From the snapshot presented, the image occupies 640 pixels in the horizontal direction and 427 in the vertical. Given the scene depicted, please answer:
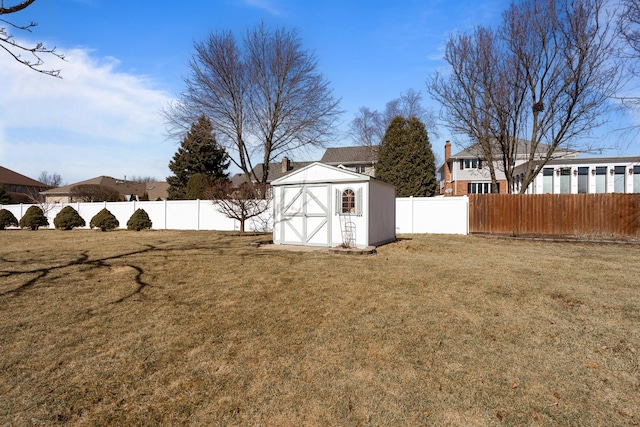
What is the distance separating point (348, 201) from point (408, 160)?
13.7 m

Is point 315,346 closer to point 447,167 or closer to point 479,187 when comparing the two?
point 479,187

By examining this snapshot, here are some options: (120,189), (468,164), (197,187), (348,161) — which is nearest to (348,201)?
(197,187)

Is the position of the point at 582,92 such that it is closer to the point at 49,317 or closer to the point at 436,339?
the point at 436,339

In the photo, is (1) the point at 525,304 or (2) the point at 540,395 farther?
(1) the point at 525,304

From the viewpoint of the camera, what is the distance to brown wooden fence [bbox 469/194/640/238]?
13.6 metres

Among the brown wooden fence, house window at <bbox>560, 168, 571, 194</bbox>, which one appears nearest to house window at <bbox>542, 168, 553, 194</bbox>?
house window at <bbox>560, 168, 571, 194</bbox>

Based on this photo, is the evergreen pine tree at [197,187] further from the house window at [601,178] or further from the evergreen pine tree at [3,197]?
the house window at [601,178]

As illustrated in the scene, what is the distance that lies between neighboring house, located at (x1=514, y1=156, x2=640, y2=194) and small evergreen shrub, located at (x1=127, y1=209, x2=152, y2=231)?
21.4 metres

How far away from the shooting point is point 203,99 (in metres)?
19.5

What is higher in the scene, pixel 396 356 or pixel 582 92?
pixel 582 92

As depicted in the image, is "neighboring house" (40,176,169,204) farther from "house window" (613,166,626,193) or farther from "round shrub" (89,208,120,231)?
"house window" (613,166,626,193)

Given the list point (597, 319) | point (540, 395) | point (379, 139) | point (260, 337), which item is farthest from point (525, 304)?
point (379, 139)

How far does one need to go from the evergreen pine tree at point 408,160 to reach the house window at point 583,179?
7.91 meters

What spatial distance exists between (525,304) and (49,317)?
6795mm
